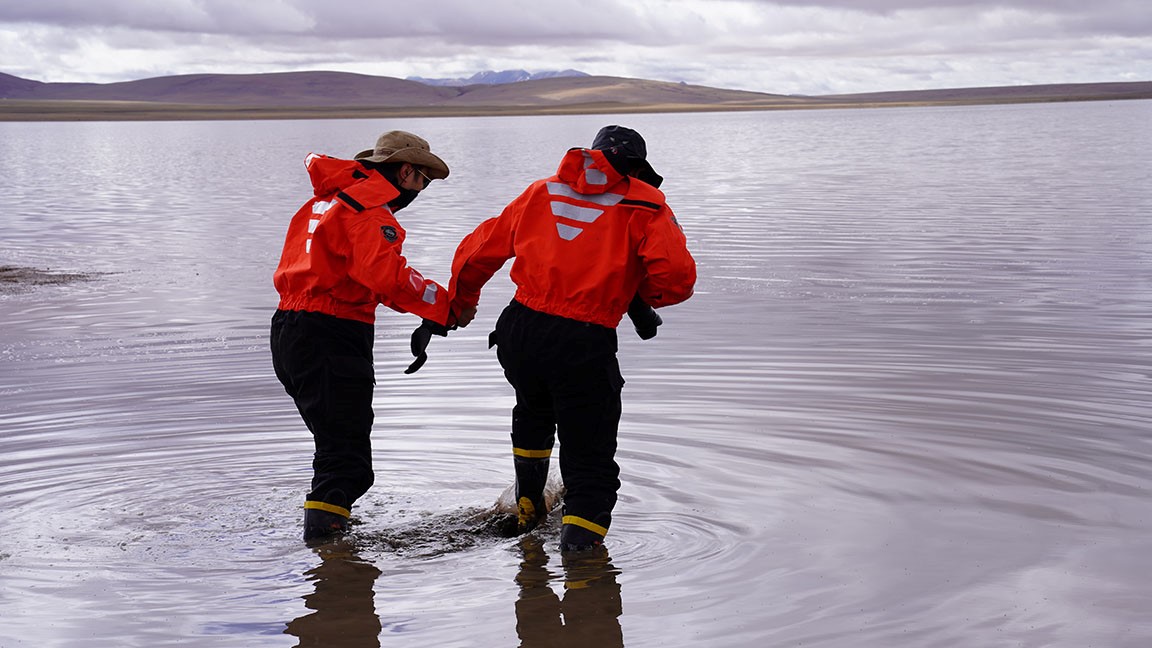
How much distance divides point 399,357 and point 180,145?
5464 cm

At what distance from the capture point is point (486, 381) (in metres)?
8.35

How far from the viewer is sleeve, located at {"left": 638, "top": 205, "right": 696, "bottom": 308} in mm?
4883

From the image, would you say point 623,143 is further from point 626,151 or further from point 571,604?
point 571,604

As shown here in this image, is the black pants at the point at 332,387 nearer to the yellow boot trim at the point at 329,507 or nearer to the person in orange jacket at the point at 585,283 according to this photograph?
the yellow boot trim at the point at 329,507

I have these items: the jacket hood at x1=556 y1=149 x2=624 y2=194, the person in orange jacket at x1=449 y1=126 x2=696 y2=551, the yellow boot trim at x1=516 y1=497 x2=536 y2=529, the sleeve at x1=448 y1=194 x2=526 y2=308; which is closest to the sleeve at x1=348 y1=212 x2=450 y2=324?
the sleeve at x1=448 y1=194 x2=526 y2=308

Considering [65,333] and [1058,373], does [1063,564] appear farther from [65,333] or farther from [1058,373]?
[65,333]

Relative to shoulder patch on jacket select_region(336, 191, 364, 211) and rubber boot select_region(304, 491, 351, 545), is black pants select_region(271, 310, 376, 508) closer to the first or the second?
rubber boot select_region(304, 491, 351, 545)

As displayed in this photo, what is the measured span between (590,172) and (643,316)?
65cm

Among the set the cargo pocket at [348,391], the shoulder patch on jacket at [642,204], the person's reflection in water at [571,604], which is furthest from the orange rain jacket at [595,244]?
the person's reflection in water at [571,604]

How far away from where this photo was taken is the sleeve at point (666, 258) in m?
4.88

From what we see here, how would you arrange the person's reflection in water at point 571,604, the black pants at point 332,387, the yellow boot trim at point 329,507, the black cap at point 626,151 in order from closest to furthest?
the person's reflection in water at point 571,604
the black cap at point 626,151
the black pants at point 332,387
the yellow boot trim at point 329,507

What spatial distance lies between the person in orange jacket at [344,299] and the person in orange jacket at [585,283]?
383 mm

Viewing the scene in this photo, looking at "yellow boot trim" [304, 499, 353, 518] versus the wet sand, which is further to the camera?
the wet sand

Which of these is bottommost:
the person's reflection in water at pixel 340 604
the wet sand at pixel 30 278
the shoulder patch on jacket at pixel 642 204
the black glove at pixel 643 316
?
the person's reflection in water at pixel 340 604
